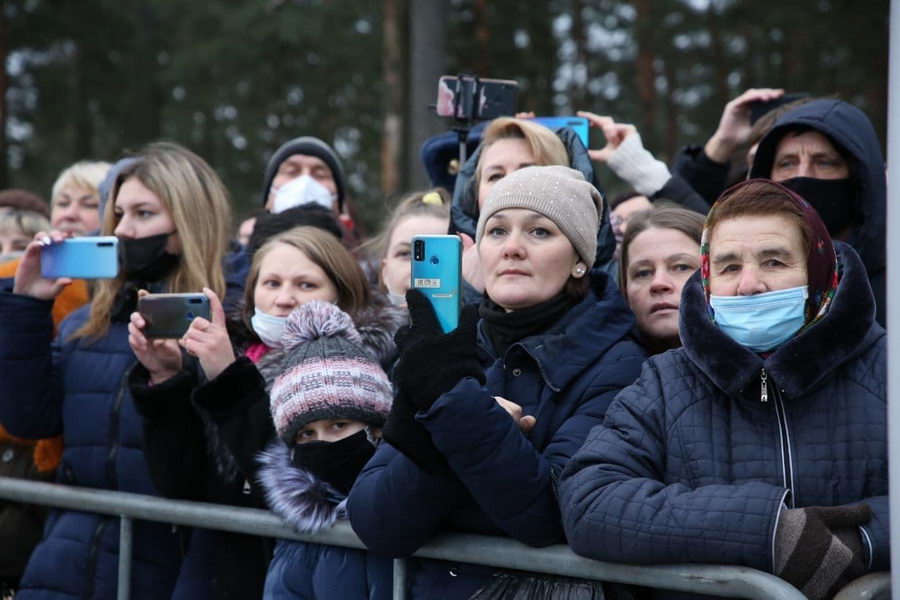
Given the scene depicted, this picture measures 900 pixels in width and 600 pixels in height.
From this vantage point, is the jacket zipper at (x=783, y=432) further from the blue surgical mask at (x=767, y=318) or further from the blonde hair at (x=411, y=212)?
the blonde hair at (x=411, y=212)

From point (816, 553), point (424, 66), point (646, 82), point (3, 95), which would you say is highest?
point (646, 82)

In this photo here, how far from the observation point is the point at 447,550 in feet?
9.28

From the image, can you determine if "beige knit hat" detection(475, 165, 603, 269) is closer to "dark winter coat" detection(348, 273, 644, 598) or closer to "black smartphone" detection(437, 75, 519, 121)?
"dark winter coat" detection(348, 273, 644, 598)

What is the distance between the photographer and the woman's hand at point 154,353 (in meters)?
3.65

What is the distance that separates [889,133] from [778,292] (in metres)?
0.64

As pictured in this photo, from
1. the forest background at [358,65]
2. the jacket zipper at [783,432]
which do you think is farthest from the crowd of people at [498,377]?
the forest background at [358,65]

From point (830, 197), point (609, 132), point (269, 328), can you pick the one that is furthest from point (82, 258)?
point (830, 197)

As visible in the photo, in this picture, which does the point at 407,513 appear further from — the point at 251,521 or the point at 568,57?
the point at 568,57

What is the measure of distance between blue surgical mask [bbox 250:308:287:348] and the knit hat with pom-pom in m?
0.26

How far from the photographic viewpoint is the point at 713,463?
2547mm

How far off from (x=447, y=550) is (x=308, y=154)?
3135 mm

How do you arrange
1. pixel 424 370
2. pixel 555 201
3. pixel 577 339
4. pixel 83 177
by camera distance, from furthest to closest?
pixel 83 177, pixel 555 201, pixel 577 339, pixel 424 370

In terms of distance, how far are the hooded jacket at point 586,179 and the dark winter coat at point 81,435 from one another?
1.31 meters

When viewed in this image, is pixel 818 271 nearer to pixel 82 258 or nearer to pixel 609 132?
pixel 609 132
